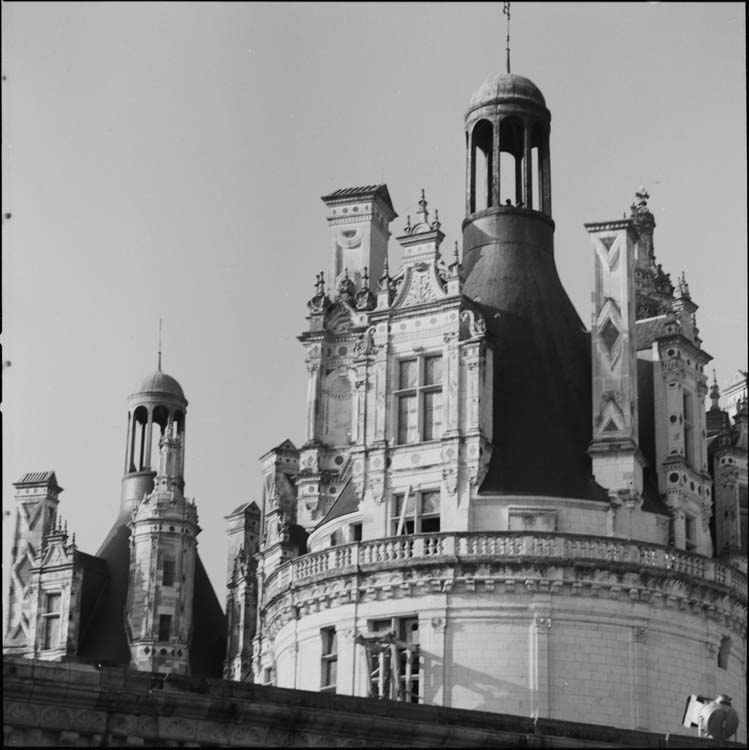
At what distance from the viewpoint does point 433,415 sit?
155 ft

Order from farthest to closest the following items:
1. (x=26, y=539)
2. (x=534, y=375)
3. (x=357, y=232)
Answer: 1. (x=26, y=539)
2. (x=357, y=232)
3. (x=534, y=375)

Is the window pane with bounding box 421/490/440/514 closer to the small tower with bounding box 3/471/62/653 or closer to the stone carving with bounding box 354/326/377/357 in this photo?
the stone carving with bounding box 354/326/377/357

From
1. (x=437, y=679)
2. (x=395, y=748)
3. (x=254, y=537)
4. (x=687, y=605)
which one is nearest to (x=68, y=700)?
(x=395, y=748)

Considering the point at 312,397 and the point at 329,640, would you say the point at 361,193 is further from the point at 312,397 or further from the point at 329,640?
the point at 329,640

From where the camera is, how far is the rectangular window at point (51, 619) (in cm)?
5878

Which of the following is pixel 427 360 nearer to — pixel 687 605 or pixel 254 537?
pixel 687 605

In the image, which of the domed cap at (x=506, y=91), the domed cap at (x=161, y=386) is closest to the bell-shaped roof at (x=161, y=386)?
the domed cap at (x=161, y=386)

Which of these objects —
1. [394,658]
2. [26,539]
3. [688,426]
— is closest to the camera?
[394,658]

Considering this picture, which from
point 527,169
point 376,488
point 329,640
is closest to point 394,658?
point 329,640

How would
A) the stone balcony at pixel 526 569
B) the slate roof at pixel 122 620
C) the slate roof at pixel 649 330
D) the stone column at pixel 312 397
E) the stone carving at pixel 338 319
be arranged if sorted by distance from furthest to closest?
the slate roof at pixel 122 620
the stone carving at pixel 338 319
the stone column at pixel 312 397
the slate roof at pixel 649 330
the stone balcony at pixel 526 569

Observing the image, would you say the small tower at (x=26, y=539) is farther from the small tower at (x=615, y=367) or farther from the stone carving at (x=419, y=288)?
the small tower at (x=615, y=367)

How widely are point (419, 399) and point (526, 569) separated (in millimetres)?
5185

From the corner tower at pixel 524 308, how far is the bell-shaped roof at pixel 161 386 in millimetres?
14756

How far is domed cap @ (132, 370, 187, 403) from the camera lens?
62.8 metres
